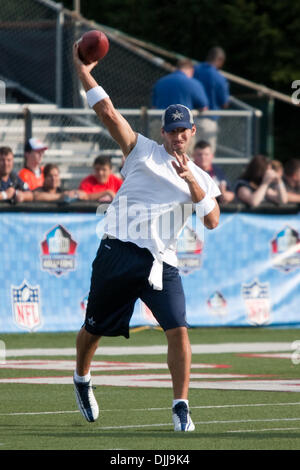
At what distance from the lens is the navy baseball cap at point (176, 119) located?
8609 millimetres

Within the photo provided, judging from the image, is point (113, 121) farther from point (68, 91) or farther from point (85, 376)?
point (68, 91)

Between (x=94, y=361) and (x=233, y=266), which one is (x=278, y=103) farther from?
(x=94, y=361)

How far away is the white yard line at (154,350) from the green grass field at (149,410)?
0.25ft

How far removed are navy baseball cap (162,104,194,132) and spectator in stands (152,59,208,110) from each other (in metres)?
9.78

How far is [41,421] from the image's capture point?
353 inches

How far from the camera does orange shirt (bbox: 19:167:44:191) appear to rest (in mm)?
16562

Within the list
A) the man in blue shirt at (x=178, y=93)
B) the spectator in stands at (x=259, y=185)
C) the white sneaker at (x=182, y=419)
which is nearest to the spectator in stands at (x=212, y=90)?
the man in blue shirt at (x=178, y=93)

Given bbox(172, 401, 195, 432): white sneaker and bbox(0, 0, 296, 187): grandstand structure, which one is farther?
bbox(0, 0, 296, 187): grandstand structure

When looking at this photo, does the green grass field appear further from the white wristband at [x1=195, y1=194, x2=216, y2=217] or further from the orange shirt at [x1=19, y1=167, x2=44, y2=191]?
the orange shirt at [x1=19, y1=167, x2=44, y2=191]

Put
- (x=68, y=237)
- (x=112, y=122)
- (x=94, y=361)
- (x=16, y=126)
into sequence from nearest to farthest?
1. (x=112, y=122)
2. (x=94, y=361)
3. (x=68, y=237)
4. (x=16, y=126)

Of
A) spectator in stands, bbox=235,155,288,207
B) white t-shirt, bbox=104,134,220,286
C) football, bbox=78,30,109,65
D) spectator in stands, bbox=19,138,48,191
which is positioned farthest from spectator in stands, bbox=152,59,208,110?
white t-shirt, bbox=104,134,220,286

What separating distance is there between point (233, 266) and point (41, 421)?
8.21 metres

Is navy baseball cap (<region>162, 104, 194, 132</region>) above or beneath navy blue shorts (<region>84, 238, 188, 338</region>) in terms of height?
above
